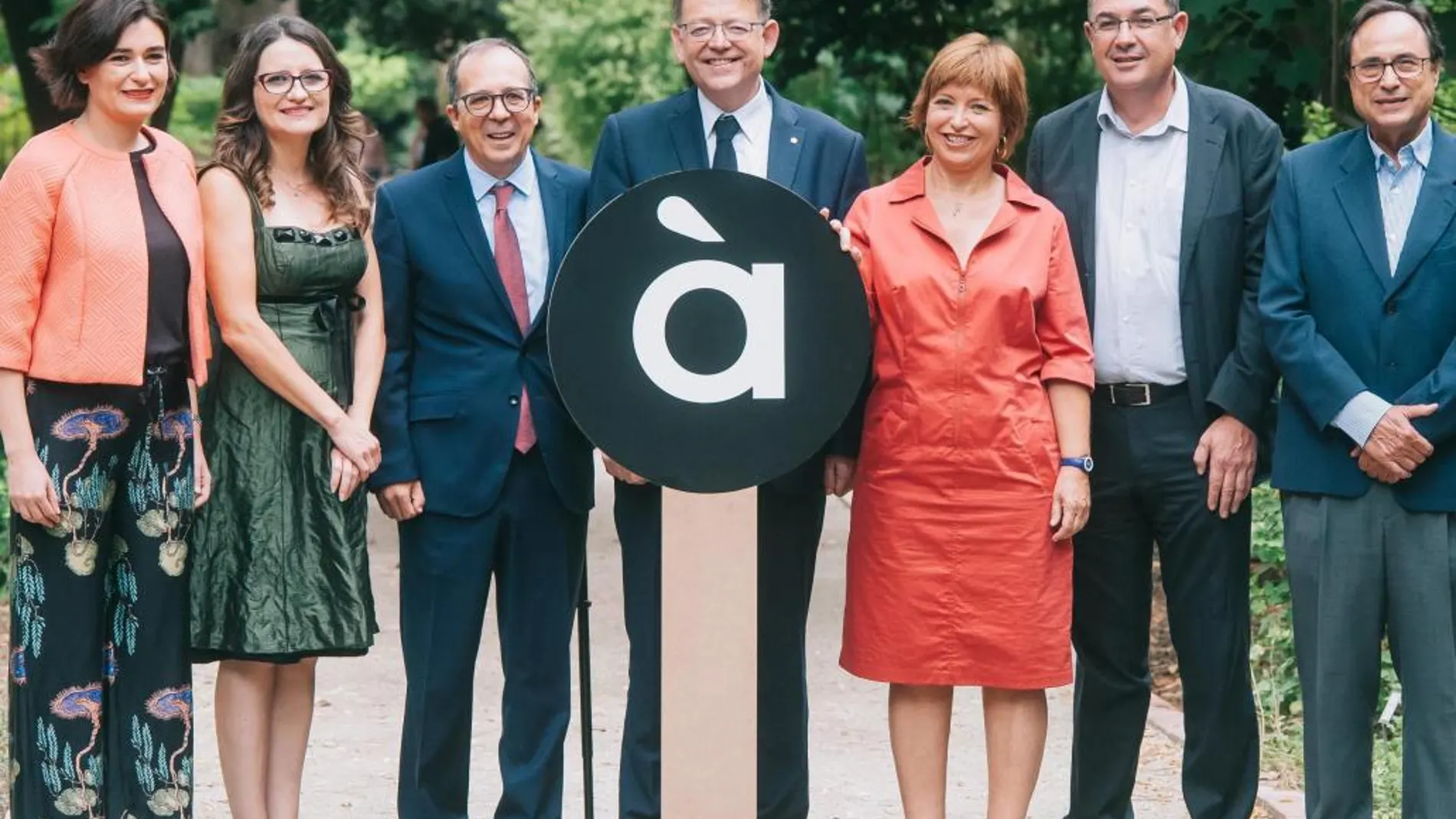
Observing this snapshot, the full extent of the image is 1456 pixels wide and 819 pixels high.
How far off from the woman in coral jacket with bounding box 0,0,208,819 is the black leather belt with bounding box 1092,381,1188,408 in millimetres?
2327

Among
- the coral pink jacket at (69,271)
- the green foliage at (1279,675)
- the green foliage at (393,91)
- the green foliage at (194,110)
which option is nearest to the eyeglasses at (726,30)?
the coral pink jacket at (69,271)

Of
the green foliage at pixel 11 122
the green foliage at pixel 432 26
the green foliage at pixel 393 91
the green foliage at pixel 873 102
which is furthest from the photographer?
the green foliage at pixel 393 91

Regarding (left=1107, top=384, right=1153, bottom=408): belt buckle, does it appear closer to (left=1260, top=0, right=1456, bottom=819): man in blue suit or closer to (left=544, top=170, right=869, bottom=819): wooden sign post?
(left=1260, top=0, right=1456, bottom=819): man in blue suit

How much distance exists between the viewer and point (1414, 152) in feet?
16.8

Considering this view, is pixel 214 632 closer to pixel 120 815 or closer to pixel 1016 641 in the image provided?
pixel 120 815

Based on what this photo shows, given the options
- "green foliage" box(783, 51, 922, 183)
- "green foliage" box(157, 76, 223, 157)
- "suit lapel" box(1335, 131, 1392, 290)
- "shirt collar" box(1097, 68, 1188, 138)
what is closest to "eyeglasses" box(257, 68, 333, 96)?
"shirt collar" box(1097, 68, 1188, 138)

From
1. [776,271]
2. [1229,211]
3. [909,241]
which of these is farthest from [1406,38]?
[776,271]

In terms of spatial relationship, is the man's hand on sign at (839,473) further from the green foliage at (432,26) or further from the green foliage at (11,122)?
the green foliage at (11,122)

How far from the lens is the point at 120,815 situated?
5238 mm

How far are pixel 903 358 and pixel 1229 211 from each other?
100 centimetres

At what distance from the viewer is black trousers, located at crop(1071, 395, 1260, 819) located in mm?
5406

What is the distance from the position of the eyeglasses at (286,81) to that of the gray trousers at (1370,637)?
2668 mm

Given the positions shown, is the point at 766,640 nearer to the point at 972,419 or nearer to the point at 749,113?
the point at 972,419

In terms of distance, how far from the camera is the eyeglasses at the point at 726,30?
527 centimetres
